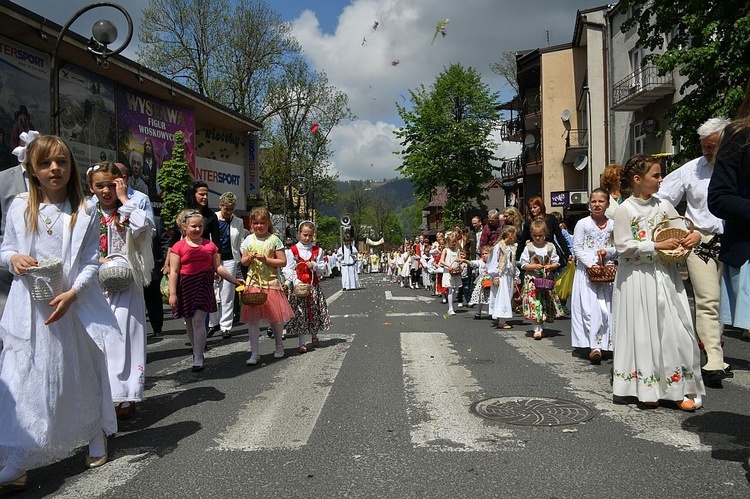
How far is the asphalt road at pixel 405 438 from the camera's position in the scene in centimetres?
357

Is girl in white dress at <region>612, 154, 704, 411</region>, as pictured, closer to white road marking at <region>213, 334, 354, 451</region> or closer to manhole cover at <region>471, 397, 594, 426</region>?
manhole cover at <region>471, 397, 594, 426</region>

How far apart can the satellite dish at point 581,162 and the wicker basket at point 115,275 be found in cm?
3598

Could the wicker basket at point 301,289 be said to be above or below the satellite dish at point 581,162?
below

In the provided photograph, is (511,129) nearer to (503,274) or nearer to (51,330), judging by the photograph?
(503,274)

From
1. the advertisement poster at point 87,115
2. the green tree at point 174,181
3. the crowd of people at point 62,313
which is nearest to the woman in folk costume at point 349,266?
the green tree at point 174,181

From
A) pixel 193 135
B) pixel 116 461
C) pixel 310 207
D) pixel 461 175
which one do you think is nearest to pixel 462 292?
pixel 116 461

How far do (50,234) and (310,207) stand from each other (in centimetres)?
5082

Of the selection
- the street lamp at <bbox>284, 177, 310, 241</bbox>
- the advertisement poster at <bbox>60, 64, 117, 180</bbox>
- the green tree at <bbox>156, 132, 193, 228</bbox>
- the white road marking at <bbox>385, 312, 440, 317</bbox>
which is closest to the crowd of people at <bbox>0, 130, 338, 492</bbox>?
the white road marking at <bbox>385, 312, 440, 317</bbox>

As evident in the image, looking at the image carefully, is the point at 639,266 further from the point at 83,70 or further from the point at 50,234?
the point at 83,70

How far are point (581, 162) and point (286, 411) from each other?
36973mm

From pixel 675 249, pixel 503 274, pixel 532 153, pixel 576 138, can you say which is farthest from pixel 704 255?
pixel 532 153

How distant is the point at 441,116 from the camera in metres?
42.9

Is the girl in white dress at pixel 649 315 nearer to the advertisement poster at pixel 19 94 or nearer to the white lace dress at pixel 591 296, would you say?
the white lace dress at pixel 591 296

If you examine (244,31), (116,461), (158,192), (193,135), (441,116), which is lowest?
(116,461)
